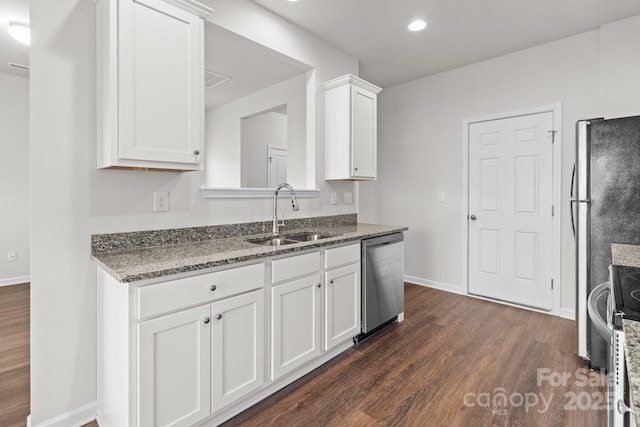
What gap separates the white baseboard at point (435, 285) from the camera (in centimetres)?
398

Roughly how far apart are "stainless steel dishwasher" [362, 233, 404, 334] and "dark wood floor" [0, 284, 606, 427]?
0.18m

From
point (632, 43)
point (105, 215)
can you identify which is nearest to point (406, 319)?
point (105, 215)

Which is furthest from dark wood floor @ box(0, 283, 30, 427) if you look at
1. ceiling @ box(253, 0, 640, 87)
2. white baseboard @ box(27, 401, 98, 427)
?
ceiling @ box(253, 0, 640, 87)

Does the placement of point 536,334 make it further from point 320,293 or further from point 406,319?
point 320,293

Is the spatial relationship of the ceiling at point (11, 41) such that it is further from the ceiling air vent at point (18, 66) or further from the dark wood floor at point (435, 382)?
the dark wood floor at point (435, 382)

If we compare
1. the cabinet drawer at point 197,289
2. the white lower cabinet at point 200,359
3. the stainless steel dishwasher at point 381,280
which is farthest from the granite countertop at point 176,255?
the stainless steel dishwasher at point 381,280

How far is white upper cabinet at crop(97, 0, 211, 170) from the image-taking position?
164cm

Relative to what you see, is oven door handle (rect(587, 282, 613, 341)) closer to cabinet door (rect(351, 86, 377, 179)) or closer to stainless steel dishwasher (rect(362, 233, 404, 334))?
stainless steel dishwasher (rect(362, 233, 404, 334))

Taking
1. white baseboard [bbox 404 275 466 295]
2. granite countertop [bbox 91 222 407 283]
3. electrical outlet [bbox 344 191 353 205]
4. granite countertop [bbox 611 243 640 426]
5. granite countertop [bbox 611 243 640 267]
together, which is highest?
electrical outlet [bbox 344 191 353 205]

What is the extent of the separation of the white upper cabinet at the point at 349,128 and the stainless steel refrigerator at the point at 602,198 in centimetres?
161

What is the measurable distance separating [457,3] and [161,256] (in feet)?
9.23

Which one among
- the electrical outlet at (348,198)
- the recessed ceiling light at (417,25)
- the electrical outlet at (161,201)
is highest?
the recessed ceiling light at (417,25)

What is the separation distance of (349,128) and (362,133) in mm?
186

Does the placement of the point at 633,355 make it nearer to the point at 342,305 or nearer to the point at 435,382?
the point at 435,382
